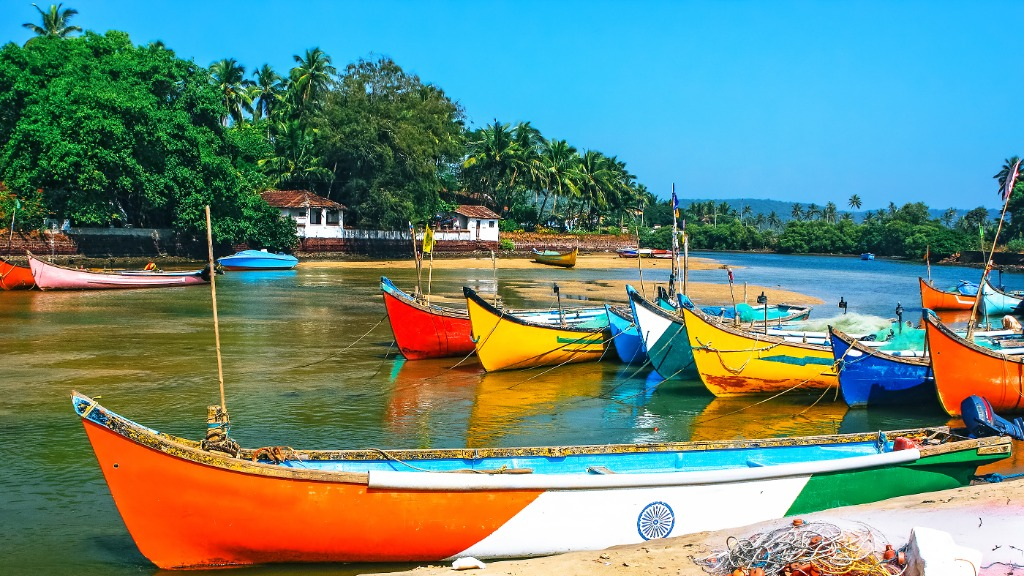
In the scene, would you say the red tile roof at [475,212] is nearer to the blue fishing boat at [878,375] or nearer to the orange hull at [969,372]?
the blue fishing boat at [878,375]

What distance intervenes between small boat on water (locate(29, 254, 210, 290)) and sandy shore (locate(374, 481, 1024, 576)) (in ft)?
91.6

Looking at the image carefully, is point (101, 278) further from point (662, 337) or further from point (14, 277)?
point (662, 337)

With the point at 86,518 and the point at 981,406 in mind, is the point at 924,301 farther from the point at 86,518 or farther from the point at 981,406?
the point at 86,518

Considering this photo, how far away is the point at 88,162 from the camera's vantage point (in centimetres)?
3662

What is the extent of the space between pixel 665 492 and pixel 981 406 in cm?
379

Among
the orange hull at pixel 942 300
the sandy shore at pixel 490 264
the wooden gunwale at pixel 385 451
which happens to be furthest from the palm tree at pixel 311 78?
the wooden gunwale at pixel 385 451

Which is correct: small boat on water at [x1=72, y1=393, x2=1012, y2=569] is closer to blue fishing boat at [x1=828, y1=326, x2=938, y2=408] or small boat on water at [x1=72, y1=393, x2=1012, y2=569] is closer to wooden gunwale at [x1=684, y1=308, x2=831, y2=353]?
blue fishing boat at [x1=828, y1=326, x2=938, y2=408]

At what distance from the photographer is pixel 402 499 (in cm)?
696

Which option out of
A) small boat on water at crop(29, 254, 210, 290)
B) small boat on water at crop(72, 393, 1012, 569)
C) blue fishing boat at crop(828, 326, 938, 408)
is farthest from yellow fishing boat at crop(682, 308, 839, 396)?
small boat on water at crop(29, 254, 210, 290)

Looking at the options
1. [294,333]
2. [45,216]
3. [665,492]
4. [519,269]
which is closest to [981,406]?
[665,492]

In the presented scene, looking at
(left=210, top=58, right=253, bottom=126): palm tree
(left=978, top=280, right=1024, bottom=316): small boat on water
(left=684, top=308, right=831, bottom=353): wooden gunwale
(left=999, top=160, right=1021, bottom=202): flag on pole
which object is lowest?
(left=978, top=280, right=1024, bottom=316): small boat on water

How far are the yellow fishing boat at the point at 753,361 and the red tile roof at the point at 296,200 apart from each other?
39.6 meters

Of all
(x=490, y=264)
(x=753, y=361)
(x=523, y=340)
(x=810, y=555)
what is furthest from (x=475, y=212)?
(x=810, y=555)

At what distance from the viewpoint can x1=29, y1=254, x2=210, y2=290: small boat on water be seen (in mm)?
30953
